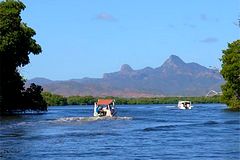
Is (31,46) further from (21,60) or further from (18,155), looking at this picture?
(18,155)

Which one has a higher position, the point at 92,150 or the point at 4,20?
the point at 4,20

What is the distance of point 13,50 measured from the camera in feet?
263

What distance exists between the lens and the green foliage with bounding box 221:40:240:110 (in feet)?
341

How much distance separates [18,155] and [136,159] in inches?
235

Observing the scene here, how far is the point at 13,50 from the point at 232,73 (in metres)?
41.5

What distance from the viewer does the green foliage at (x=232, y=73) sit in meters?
104

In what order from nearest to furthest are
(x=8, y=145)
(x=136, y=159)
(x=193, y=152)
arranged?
(x=136, y=159), (x=193, y=152), (x=8, y=145)

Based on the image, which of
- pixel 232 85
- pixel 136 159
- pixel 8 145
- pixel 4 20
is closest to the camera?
pixel 136 159

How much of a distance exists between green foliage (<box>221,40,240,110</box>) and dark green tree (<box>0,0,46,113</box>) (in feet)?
115

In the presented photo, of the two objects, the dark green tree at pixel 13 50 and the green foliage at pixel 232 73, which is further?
the green foliage at pixel 232 73

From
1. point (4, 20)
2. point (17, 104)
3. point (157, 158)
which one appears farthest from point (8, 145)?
point (17, 104)

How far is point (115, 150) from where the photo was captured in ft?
103

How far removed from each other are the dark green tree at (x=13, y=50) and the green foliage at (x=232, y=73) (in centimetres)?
3520

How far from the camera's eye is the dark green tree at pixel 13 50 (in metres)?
79.1
